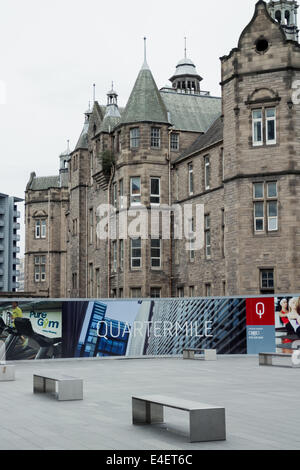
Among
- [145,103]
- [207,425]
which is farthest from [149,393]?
[145,103]

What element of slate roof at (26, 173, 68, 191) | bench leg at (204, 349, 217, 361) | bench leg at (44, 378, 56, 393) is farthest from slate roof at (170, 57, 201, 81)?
bench leg at (44, 378, 56, 393)

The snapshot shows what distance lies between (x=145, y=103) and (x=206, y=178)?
7.61 meters

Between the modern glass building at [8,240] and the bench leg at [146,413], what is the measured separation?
5127 inches

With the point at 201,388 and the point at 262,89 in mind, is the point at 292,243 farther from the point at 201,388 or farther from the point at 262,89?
the point at 201,388

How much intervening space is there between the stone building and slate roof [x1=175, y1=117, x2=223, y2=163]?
0.17 meters

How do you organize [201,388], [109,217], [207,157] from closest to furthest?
[201,388] < [207,157] < [109,217]

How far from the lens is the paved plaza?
393 inches

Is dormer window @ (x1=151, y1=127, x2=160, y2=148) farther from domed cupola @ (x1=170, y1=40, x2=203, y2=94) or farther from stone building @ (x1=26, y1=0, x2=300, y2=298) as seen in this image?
domed cupola @ (x1=170, y1=40, x2=203, y2=94)

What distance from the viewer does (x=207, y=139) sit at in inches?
1763

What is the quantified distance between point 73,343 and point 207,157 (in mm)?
17868

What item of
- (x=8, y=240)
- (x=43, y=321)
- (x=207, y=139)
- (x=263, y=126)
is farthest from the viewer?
(x=8, y=240)

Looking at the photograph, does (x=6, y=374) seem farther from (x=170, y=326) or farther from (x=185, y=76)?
(x=185, y=76)

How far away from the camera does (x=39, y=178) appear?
85625mm
